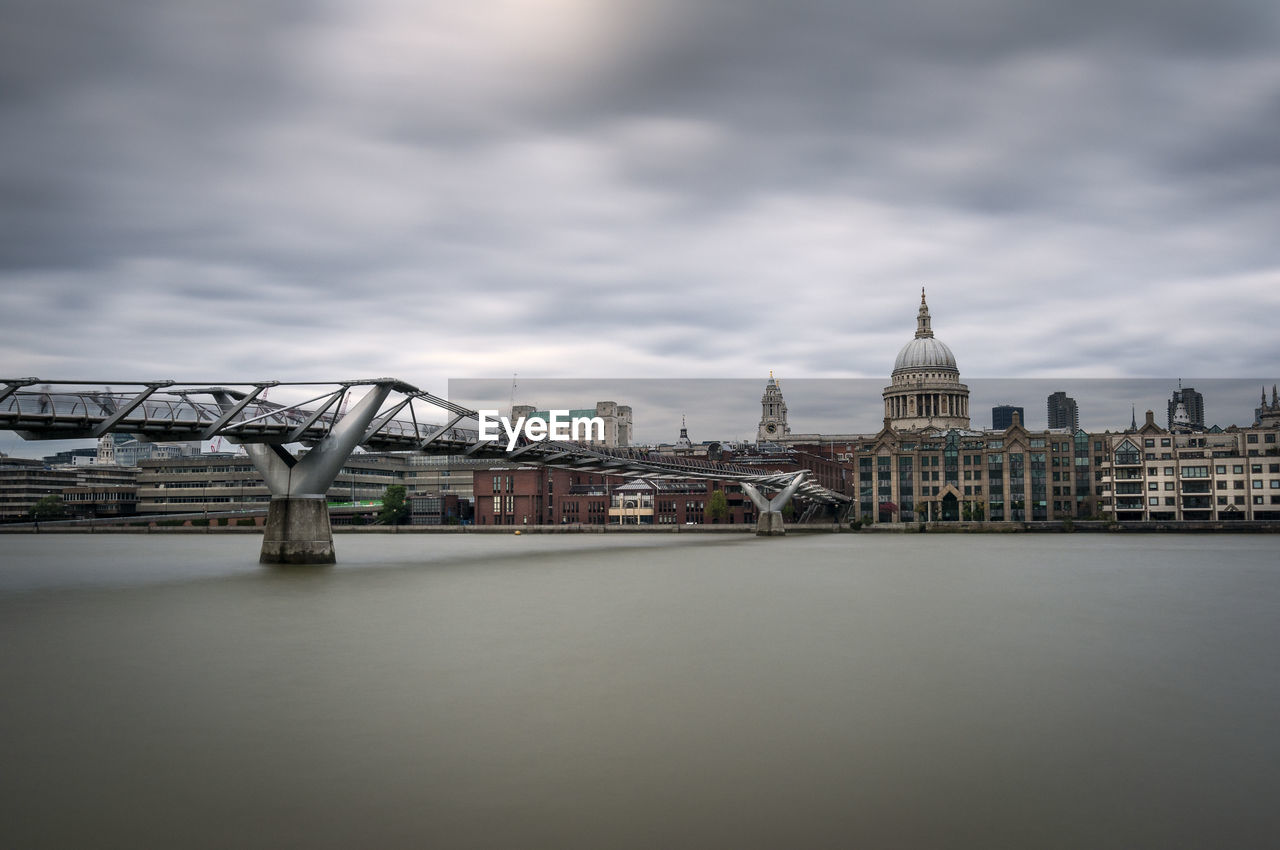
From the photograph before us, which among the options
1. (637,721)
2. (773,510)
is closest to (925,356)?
(773,510)

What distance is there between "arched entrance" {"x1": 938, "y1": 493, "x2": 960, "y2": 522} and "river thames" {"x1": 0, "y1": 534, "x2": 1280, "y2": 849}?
256ft

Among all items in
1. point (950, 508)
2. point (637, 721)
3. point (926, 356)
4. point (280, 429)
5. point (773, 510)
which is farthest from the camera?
point (926, 356)

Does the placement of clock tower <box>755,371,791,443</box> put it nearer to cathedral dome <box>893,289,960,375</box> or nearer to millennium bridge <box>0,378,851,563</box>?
cathedral dome <box>893,289,960,375</box>

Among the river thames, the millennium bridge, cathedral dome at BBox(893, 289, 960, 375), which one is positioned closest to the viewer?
the river thames

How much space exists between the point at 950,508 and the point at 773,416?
8483 cm

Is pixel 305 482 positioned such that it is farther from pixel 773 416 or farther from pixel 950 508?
pixel 773 416

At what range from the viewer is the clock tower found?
190950 millimetres

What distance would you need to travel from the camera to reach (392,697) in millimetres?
16422

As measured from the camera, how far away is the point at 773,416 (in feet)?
637

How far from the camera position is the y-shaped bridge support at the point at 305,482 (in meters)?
44.1

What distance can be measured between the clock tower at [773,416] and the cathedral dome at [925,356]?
3762cm

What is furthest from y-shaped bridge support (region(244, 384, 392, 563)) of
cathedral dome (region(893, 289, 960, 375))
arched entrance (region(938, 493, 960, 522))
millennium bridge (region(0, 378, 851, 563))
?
cathedral dome (region(893, 289, 960, 375))

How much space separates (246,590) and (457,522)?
3745 inches

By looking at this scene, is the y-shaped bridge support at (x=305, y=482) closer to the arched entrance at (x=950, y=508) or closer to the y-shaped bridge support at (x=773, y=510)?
the y-shaped bridge support at (x=773, y=510)
